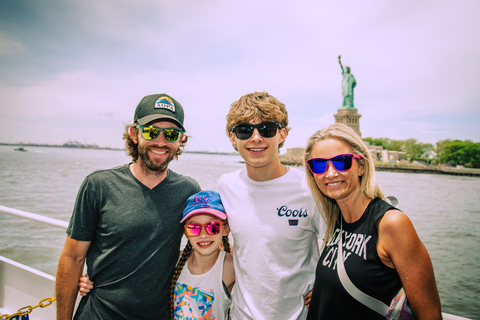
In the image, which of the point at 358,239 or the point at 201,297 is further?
the point at 201,297

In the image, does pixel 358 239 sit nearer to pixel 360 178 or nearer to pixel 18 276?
pixel 360 178

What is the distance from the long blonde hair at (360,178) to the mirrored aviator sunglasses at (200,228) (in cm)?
84

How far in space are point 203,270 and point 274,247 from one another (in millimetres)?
678

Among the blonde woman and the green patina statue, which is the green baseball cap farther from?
the green patina statue

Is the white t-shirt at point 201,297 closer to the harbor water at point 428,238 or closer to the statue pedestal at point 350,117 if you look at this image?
the harbor water at point 428,238

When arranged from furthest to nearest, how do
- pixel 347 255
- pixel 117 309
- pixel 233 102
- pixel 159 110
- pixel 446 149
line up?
1. pixel 446 149
2. pixel 233 102
3. pixel 159 110
4. pixel 117 309
5. pixel 347 255

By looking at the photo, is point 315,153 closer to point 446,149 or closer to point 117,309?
point 117,309

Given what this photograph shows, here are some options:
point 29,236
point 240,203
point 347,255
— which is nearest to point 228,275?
point 240,203

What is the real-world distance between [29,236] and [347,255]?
35.8ft

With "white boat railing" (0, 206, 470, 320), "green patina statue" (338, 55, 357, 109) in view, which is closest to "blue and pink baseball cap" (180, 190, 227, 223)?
"white boat railing" (0, 206, 470, 320)

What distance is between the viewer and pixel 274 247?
A: 6.49 ft

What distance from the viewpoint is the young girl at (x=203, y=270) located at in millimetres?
2043

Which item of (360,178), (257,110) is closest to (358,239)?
(360,178)

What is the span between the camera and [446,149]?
73.1 m
